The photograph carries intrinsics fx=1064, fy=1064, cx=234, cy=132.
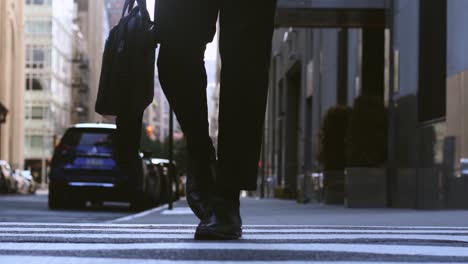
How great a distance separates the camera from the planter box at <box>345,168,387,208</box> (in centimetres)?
1677

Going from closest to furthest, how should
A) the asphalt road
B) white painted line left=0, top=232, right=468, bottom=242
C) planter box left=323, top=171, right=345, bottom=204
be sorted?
white painted line left=0, top=232, right=468, bottom=242 → the asphalt road → planter box left=323, top=171, right=345, bottom=204

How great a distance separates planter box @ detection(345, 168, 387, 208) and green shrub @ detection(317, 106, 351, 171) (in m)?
2.97

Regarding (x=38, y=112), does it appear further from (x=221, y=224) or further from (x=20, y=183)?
(x=221, y=224)

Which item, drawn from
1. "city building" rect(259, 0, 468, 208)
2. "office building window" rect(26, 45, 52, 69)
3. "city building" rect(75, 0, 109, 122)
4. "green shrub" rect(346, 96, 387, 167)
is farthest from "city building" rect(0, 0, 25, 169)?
"green shrub" rect(346, 96, 387, 167)

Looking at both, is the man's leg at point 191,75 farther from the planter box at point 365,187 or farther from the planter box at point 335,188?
the planter box at point 335,188

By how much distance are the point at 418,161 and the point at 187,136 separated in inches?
447

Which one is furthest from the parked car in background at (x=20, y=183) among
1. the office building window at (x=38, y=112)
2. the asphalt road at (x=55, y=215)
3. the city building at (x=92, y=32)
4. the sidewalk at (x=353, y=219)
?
the city building at (x=92, y=32)

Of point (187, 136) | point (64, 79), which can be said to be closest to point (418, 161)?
point (187, 136)

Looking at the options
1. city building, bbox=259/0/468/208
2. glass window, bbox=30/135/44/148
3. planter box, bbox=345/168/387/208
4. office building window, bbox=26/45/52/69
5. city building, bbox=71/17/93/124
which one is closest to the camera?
city building, bbox=259/0/468/208

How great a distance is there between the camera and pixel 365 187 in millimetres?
16953

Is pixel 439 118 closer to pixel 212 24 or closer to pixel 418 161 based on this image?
pixel 418 161

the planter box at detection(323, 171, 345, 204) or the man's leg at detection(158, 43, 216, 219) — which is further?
the planter box at detection(323, 171, 345, 204)

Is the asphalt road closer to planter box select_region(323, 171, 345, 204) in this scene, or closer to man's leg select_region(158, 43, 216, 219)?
planter box select_region(323, 171, 345, 204)

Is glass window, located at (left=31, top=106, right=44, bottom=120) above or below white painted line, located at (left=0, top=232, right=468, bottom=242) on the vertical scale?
above
